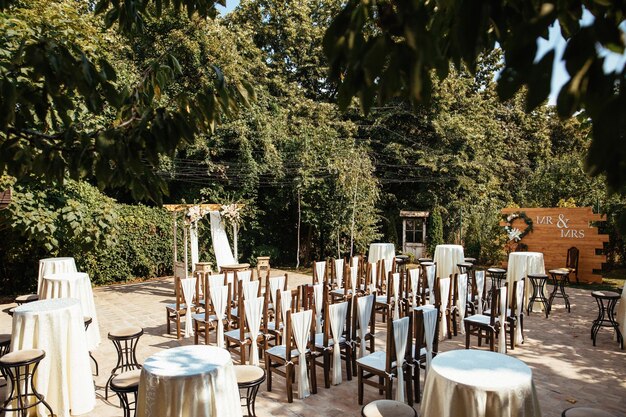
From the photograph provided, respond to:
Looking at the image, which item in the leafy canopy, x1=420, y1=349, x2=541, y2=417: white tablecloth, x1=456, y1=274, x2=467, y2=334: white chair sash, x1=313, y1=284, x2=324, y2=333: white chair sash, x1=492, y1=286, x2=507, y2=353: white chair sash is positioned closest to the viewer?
the leafy canopy

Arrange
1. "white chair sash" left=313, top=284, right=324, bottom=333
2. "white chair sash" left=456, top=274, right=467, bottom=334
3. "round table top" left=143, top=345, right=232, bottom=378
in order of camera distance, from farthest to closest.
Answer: "white chair sash" left=456, top=274, right=467, bottom=334 < "white chair sash" left=313, top=284, right=324, bottom=333 < "round table top" left=143, top=345, right=232, bottom=378

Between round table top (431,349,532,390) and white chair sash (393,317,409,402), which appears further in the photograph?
white chair sash (393,317,409,402)

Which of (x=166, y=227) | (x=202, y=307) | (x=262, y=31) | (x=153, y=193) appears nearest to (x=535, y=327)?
(x=202, y=307)

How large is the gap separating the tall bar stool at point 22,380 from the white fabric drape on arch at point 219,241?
8257 mm

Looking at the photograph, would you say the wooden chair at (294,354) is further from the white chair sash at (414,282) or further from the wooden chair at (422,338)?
the white chair sash at (414,282)

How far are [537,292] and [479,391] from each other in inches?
276

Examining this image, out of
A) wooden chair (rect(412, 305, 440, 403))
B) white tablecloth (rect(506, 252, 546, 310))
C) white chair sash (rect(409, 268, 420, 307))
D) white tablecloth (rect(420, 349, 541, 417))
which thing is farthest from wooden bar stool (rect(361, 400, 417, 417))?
white tablecloth (rect(506, 252, 546, 310))

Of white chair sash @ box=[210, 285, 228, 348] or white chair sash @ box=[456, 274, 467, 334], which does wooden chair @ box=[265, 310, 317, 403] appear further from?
white chair sash @ box=[456, 274, 467, 334]

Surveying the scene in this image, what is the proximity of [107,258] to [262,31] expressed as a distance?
1327 cm

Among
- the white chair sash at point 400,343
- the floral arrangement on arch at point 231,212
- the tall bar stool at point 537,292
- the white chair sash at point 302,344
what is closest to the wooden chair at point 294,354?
the white chair sash at point 302,344

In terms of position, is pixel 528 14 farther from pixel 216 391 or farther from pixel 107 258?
pixel 107 258

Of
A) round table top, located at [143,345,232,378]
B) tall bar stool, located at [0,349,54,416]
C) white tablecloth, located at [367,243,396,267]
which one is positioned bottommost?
tall bar stool, located at [0,349,54,416]

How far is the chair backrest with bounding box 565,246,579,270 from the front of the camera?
12.5m

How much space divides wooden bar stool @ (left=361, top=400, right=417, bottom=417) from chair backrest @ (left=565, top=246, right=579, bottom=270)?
1143cm
